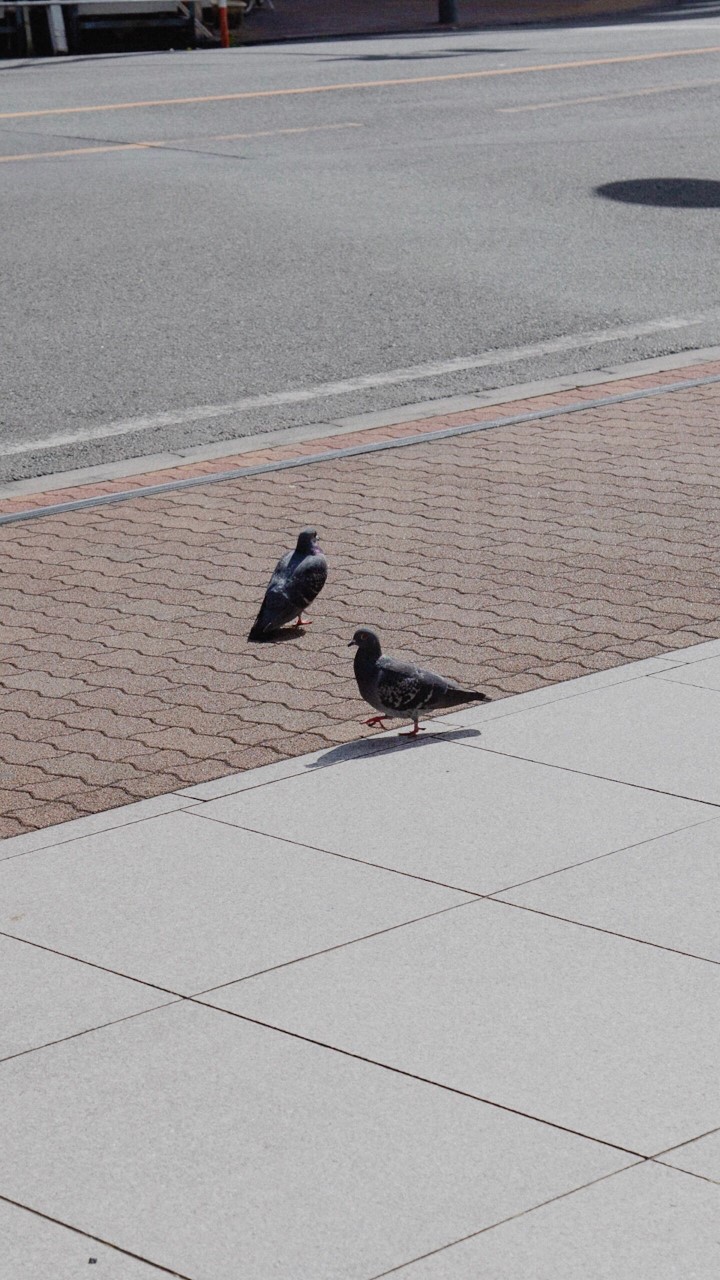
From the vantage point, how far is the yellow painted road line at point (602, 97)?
21.5m

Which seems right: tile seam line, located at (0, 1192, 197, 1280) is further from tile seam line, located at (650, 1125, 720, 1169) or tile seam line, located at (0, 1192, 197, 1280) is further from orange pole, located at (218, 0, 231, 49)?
orange pole, located at (218, 0, 231, 49)

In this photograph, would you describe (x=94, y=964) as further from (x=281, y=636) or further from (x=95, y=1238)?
(x=281, y=636)

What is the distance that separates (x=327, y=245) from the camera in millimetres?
14516

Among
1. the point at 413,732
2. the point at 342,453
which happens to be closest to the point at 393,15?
the point at 342,453

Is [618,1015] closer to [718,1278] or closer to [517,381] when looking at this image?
[718,1278]

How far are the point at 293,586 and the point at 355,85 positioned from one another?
17936mm

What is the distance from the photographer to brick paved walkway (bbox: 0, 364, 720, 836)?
631 cm

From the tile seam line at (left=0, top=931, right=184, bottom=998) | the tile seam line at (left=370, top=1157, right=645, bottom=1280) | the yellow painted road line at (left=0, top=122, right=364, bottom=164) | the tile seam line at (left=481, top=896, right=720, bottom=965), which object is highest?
the yellow painted road line at (left=0, top=122, right=364, bottom=164)

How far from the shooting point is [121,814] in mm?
5574

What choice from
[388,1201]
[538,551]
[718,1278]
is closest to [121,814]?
[388,1201]

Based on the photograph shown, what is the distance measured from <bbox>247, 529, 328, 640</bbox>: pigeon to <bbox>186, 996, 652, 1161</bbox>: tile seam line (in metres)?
A: 2.87

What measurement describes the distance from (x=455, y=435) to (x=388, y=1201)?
23.6ft

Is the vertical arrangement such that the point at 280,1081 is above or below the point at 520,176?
below

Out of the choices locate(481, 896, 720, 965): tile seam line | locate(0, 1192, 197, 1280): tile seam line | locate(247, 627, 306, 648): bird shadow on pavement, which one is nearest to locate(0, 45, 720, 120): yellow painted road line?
locate(247, 627, 306, 648): bird shadow on pavement
